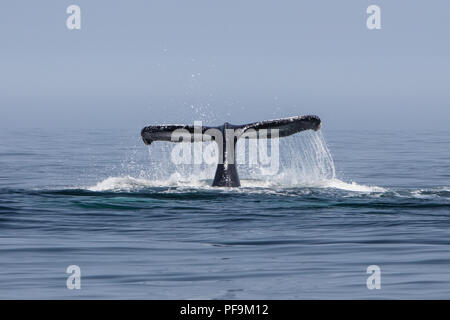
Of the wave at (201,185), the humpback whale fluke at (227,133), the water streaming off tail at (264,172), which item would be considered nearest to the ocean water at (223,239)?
the wave at (201,185)

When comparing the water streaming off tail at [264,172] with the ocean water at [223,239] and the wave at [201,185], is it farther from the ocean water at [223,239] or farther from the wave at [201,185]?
the ocean water at [223,239]

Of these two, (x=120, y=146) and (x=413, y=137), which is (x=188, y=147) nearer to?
(x=120, y=146)

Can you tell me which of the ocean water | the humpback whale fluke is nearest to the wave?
the ocean water

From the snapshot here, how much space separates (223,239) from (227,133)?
612cm

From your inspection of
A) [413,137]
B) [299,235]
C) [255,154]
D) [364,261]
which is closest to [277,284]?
[364,261]

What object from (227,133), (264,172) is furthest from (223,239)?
(264,172)

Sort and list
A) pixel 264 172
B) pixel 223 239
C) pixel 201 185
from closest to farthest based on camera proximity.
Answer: pixel 223 239, pixel 201 185, pixel 264 172

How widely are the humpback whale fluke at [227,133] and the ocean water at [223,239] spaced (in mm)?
504

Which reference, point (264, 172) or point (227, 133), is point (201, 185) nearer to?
point (227, 133)

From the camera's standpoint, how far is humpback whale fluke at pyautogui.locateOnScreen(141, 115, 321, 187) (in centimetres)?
1967

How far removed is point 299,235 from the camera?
1520 cm

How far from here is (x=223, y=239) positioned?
48.9ft

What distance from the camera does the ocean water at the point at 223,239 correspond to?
38.4 feet
